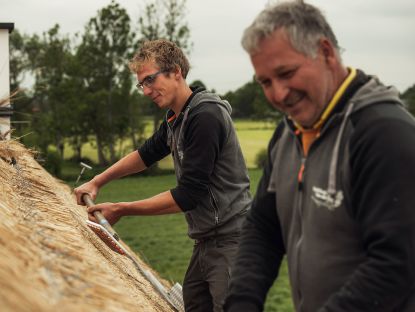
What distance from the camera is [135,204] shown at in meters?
3.90

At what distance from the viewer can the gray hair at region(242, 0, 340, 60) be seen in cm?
196

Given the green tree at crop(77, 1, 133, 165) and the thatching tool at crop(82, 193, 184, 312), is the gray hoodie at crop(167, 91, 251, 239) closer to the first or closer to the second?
the thatching tool at crop(82, 193, 184, 312)

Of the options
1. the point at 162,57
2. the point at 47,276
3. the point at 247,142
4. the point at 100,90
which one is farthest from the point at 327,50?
the point at 247,142

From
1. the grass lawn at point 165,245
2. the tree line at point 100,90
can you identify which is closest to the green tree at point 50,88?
the tree line at point 100,90

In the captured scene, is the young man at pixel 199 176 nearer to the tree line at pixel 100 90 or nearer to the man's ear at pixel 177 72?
the man's ear at pixel 177 72

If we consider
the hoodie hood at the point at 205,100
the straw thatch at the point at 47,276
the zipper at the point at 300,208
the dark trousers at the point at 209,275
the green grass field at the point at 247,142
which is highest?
the hoodie hood at the point at 205,100

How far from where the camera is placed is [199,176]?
3807mm

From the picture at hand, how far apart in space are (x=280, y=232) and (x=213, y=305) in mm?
1918

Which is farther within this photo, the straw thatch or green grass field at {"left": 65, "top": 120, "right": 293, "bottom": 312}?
green grass field at {"left": 65, "top": 120, "right": 293, "bottom": 312}

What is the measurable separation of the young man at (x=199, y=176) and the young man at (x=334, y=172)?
1.55 meters

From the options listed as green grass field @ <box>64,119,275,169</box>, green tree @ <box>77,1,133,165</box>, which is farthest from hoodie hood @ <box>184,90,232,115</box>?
green tree @ <box>77,1,133,165</box>

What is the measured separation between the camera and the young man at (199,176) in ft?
12.5

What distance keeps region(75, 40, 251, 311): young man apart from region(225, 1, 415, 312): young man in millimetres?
1547

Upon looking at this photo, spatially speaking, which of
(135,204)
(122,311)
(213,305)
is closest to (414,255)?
(122,311)
